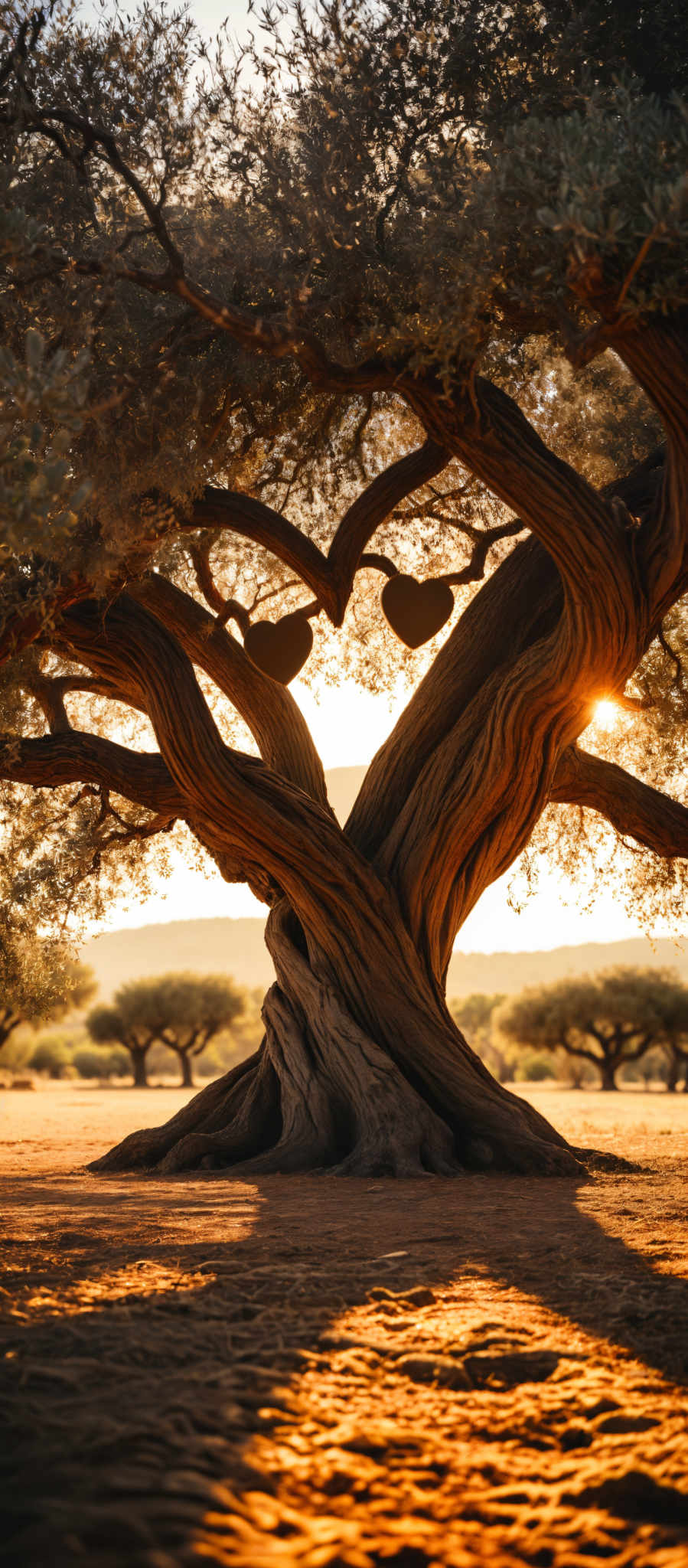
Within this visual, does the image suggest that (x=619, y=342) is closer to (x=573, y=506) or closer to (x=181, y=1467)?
(x=573, y=506)

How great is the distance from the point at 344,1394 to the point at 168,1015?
38969mm

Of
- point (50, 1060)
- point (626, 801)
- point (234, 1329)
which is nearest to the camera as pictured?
point (234, 1329)

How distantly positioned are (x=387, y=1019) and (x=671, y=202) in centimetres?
602

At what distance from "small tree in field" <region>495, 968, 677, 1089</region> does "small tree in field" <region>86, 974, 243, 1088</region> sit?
11.0 m

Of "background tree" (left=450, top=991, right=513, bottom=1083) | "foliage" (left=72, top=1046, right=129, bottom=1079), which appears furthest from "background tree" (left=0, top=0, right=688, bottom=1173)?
"background tree" (left=450, top=991, right=513, bottom=1083)

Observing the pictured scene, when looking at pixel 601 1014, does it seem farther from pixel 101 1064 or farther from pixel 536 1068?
pixel 101 1064

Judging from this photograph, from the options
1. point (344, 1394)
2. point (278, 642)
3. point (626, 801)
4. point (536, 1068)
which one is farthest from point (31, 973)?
point (536, 1068)

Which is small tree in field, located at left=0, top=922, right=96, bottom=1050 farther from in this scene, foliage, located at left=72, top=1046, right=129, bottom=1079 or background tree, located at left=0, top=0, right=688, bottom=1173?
foliage, located at left=72, top=1046, right=129, bottom=1079

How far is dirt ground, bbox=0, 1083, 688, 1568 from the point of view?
1.90 m

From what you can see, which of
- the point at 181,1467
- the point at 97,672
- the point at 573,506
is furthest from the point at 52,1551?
the point at 97,672

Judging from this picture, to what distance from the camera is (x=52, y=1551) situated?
1.75 metres

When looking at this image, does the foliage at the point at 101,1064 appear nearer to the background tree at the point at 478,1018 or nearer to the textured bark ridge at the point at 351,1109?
the background tree at the point at 478,1018

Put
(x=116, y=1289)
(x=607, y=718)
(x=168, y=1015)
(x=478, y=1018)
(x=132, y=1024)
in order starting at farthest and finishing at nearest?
(x=478, y=1018) < (x=132, y=1024) < (x=168, y=1015) < (x=607, y=718) < (x=116, y=1289)

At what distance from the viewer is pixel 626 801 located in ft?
34.0
